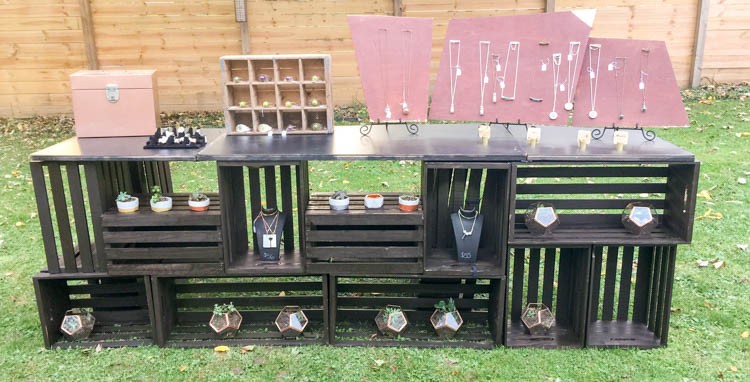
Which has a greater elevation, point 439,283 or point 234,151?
point 234,151

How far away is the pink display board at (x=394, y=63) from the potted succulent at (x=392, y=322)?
1.06 meters

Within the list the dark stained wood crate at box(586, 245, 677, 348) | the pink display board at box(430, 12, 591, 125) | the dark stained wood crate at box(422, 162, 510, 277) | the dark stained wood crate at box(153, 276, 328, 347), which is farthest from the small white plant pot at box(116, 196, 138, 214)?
the dark stained wood crate at box(586, 245, 677, 348)

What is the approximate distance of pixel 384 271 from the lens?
10.0 ft

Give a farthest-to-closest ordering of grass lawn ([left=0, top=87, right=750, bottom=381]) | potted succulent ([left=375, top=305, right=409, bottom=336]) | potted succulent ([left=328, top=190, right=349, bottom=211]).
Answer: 1. potted succulent ([left=375, top=305, right=409, bottom=336])
2. potted succulent ([left=328, top=190, right=349, bottom=211])
3. grass lawn ([left=0, top=87, right=750, bottom=381])

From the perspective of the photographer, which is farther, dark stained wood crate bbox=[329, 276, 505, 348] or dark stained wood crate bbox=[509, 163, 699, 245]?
dark stained wood crate bbox=[329, 276, 505, 348]

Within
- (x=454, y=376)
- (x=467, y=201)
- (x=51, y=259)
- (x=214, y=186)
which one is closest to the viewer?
(x=454, y=376)

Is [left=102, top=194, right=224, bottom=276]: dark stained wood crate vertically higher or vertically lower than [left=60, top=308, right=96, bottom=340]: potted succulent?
higher

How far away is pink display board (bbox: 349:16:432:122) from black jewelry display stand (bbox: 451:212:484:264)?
0.60m

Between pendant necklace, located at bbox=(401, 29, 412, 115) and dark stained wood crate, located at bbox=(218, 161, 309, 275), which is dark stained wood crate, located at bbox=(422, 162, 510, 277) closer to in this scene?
pendant necklace, located at bbox=(401, 29, 412, 115)

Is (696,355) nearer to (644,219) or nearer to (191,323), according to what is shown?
(644,219)

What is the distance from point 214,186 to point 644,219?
13.2 ft

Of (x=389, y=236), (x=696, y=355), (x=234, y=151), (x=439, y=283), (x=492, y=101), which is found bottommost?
(x=696, y=355)

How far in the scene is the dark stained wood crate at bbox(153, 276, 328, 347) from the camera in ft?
10.6

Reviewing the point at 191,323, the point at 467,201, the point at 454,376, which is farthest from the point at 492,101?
the point at 191,323
